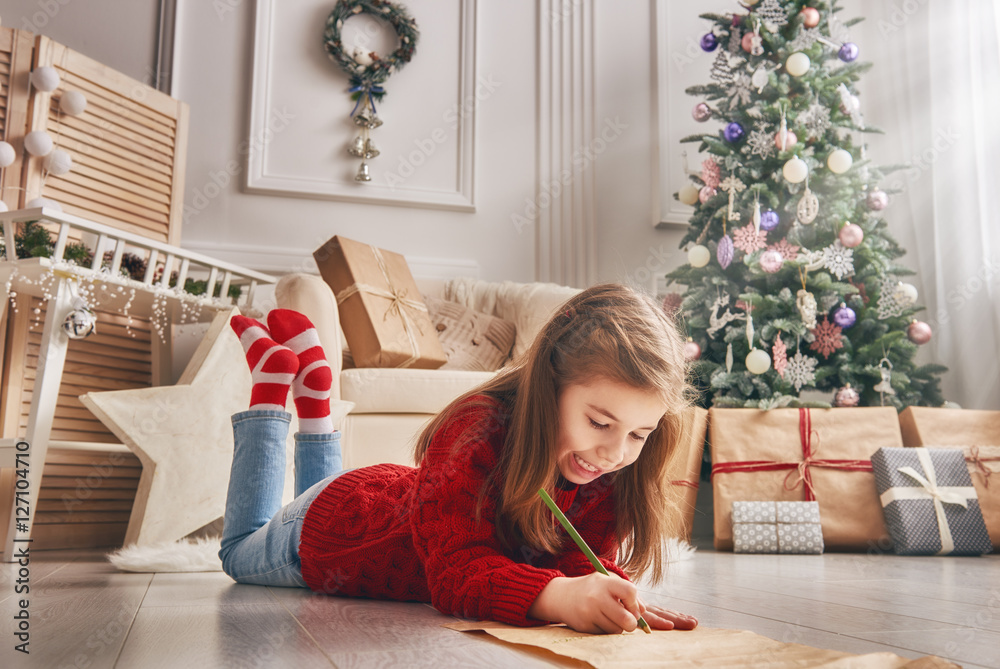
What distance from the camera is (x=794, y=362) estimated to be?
2209 millimetres

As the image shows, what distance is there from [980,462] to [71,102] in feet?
8.55

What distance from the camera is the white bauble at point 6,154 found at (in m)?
1.97

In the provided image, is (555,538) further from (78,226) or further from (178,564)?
(78,226)

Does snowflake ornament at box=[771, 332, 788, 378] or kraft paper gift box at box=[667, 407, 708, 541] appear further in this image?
snowflake ornament at box=[771, 332, 788, 378]

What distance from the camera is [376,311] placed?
6.82 feet

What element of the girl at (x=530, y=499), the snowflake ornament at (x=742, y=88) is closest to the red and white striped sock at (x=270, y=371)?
the girl at (x=530, y=499)

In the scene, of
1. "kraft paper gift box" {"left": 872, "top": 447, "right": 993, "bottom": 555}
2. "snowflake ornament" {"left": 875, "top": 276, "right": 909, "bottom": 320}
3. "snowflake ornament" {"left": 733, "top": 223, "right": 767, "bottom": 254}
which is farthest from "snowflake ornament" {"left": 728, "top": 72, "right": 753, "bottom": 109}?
"kraft paper gift box" {"left": 872, "top": 447, "right": 993, "bottom": 555}

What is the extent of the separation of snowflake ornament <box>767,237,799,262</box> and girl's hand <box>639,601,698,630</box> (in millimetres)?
1692

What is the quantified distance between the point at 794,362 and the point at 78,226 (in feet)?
6.16

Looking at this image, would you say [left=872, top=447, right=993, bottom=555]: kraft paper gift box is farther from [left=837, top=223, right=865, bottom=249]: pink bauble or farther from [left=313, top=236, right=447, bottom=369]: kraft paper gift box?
[left=313, top=236, right=447, bottom=369]: kraft paper gift box

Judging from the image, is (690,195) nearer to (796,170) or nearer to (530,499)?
(796,170)

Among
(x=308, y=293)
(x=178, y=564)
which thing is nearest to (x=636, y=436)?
(x=178, y=564)

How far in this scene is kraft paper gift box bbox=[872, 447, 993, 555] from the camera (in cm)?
183

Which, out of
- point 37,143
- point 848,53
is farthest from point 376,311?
point 848,53
